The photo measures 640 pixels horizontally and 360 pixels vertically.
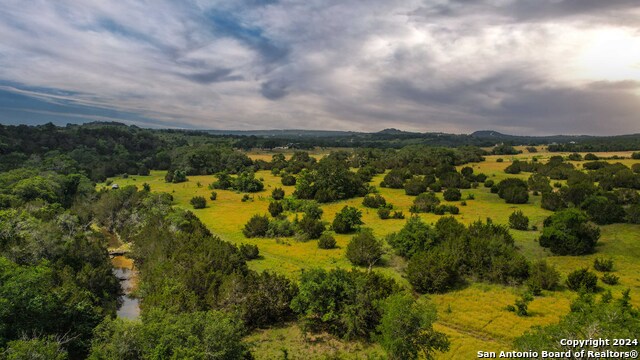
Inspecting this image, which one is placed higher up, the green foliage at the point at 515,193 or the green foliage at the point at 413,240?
the green foliage at the point at 515,193

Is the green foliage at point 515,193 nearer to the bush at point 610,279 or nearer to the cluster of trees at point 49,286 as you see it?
the bush at point 610,279

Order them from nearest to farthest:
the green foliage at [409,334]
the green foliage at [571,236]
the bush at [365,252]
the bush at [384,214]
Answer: the green foliage at [409,334], the green foliage at [571,236], the bush at [365,252], the bush at [384,214]

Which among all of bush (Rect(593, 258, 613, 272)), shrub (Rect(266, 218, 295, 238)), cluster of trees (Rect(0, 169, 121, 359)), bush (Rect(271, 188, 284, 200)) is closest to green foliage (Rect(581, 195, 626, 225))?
bush (Rect(593, 258, 613, 272))

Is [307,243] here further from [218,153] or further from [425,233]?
[218,153]

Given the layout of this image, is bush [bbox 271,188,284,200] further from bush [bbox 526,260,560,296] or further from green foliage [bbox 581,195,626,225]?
bush [bbox 526,260,560,296]

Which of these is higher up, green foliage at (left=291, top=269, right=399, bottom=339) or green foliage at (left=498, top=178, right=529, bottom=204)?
green foliage at (left=498, top=178, right=529, bottom=204)

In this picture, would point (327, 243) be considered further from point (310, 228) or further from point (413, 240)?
point (413, 240)

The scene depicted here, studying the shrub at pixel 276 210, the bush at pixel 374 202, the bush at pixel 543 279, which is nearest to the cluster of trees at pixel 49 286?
the shrub at pixel 276 210
